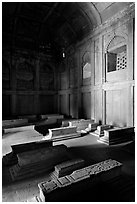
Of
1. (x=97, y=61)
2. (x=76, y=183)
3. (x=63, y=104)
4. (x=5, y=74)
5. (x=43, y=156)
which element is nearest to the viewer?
(x=76, y=183)

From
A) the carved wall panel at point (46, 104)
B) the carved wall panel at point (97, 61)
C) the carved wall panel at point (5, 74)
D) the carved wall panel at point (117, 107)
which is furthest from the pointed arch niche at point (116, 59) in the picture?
the carved wall panel at point (5, 74)

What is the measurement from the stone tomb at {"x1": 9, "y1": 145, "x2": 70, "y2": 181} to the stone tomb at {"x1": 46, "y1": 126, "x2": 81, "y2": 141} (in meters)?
2.55

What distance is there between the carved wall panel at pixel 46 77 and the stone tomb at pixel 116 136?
9.67 metres

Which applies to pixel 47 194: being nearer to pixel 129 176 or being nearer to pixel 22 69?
pixel 129 176

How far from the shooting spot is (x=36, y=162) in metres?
4.18

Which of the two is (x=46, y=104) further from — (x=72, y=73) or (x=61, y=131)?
(x=61, y=131)

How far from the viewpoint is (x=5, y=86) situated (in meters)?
12.8

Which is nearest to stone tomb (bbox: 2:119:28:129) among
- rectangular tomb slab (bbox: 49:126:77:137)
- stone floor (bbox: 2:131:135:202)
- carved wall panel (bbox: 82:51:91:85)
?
rectangular tomb slab (bbox: 49:126:77:137)

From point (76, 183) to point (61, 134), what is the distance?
4.68 metres

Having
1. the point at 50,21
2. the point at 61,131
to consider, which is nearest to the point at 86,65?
the point at 50,21

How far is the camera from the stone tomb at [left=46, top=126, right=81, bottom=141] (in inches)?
287

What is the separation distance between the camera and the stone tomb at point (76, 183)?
2710mm

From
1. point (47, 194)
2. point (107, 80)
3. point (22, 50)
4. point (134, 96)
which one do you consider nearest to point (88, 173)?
point (47, 194)

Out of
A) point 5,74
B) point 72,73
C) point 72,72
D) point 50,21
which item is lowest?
point 5,74
